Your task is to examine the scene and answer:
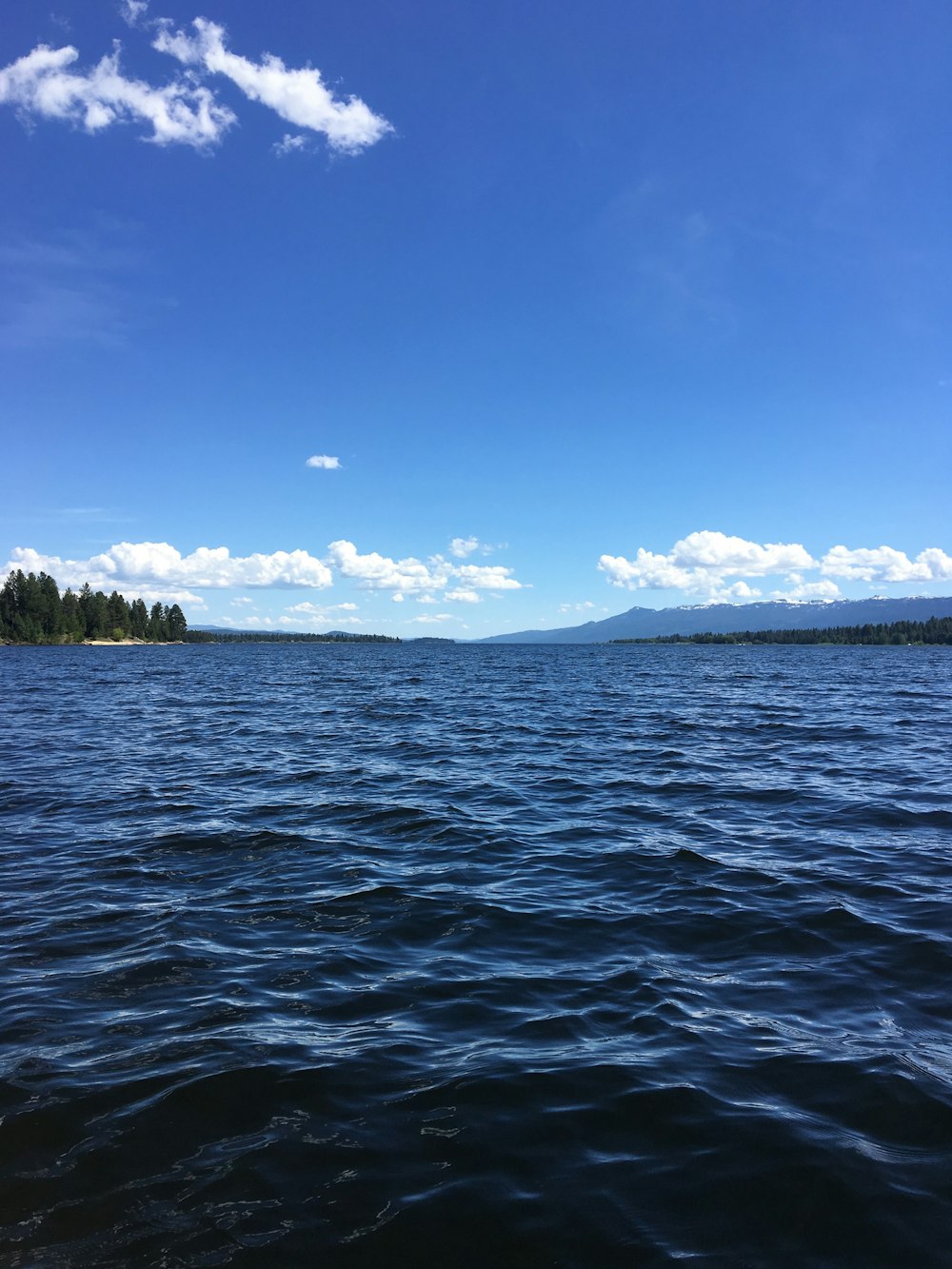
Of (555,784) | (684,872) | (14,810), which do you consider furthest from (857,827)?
(14,810)

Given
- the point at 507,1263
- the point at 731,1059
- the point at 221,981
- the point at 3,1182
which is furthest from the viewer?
the point at 221,981

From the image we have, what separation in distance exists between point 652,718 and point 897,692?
30.2 m

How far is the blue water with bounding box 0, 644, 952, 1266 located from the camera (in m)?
5.25

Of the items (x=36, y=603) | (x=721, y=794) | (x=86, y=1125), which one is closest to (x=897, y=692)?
(x=721, y=794)

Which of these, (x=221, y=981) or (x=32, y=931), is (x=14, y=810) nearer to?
(x=32, y=931)

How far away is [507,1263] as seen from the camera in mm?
4859

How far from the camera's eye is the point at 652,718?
1499 inches

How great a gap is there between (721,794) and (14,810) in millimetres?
18422

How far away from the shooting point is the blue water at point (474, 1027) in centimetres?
525

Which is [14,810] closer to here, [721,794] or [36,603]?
[721,794]

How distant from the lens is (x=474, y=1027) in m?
7.90

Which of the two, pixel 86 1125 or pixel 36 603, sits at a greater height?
pixel 36 603

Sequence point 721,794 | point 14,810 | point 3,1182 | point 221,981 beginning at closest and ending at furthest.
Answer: point 3,1182 → point 221,981 → point 14,810 → point 721,794

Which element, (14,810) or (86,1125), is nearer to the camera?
(86,1125)
